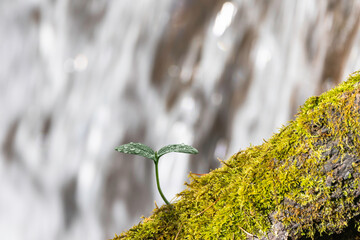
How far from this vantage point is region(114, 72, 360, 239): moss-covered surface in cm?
98

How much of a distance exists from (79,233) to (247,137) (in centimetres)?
209

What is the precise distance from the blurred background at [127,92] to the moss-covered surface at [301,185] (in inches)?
94.9

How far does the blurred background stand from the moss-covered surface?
2.41 meters

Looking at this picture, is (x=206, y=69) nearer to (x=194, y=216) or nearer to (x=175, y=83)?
(x=175, y=83)

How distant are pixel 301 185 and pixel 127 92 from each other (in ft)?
11.1

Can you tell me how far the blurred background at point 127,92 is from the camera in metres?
3.62

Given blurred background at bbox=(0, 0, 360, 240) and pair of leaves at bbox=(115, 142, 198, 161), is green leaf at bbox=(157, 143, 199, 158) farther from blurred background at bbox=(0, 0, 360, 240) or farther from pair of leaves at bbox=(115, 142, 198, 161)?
blurred background at bbox=(0, 0, 360, 240)

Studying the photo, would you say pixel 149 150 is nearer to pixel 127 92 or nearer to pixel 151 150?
pixel 151 150

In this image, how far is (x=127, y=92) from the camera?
4219mm

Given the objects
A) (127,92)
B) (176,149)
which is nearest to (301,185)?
(176,149)

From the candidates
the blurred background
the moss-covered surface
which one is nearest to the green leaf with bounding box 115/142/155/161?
the moss-covered surface

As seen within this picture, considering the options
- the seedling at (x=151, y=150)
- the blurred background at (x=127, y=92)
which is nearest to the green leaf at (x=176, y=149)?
the seedling at (x=151, y=150)

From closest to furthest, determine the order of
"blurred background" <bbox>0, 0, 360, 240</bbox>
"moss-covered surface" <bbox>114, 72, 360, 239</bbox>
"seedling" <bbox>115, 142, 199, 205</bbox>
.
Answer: "moss-covered surface" <bbox>114, 72, 360, 239</bbox>, "seedling" <bbox>115, 142, 199, 205</bbox>, "blurred background" <bbox>0, 0, 360, 240</bbox>

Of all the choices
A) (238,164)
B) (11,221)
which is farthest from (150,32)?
(238,164)
